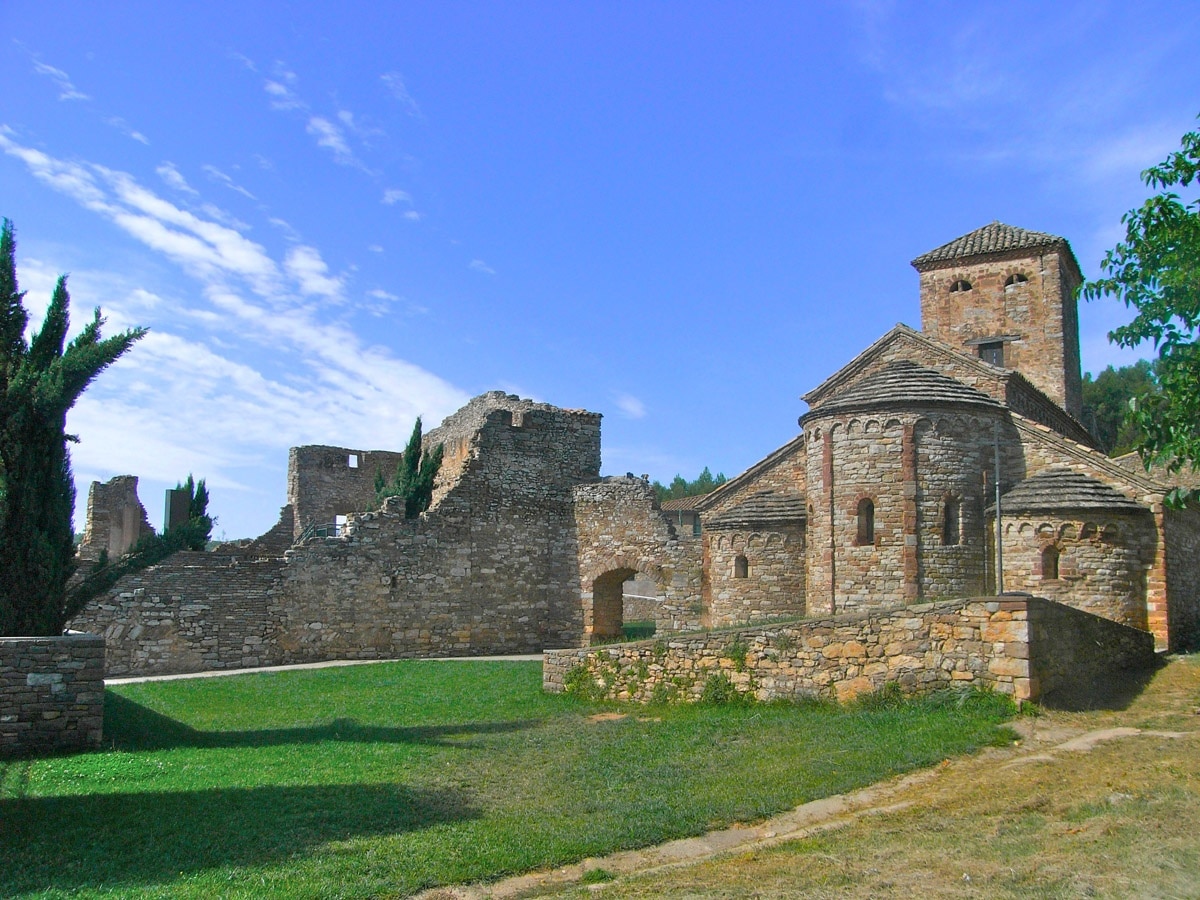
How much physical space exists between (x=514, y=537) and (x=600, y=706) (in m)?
10.2

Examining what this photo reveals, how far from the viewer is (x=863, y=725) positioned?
10.4 metres

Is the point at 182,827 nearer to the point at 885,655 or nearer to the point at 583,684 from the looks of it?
the point at 583,684

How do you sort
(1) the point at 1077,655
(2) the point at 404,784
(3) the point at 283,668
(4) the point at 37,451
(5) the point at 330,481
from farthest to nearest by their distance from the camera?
(5) the point at 330,481, (3) the point at 283,668, (1) the point at 1077,655, (4) the point at 37,451, (2) the point at 404,784

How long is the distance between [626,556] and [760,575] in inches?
151

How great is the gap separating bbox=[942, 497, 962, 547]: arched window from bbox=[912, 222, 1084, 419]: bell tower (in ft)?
33.5

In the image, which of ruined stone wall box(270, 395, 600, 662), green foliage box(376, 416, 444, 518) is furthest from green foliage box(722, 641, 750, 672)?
green foliage box(376, 416, 444, 518)

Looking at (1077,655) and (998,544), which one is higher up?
(998,544)

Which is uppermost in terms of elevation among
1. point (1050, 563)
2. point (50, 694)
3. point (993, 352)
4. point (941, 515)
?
point (993, 352)

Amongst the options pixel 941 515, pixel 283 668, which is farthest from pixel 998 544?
pixel 283 668

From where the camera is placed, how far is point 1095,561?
16.7 meters

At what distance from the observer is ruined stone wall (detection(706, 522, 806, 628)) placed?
19875 mm

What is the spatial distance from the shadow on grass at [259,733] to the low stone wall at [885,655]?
213 cm

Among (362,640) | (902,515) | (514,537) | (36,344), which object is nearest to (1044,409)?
(902,515)

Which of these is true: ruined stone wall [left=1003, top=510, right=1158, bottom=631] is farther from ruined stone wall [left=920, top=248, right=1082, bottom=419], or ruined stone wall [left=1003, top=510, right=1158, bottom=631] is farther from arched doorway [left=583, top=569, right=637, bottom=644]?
ruined stone wall [left=920, top=248, right=1082, bottom=419]
